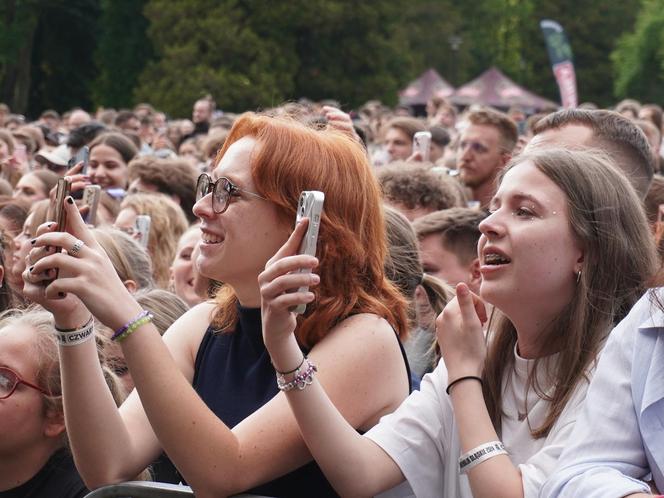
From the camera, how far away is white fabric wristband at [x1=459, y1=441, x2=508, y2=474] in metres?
2.90

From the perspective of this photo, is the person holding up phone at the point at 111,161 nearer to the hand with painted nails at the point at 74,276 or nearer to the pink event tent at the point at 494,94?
the hand with painted nails at the point at 74,276

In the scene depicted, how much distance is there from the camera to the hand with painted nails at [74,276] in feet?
10.2

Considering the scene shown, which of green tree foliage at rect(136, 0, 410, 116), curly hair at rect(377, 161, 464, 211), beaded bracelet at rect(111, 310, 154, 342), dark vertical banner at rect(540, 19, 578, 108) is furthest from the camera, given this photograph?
green tree foliage at rect(136, 0, 410, 116)

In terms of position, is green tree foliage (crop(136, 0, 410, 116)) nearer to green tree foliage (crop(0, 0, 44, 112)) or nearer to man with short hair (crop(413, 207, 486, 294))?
green tree foliage (crop(0, 0, 44, 112))

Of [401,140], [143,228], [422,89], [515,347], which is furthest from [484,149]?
[422,89]

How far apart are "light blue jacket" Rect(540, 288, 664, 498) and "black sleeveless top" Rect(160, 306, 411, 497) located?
2.52 feet

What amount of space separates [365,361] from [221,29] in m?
40.4

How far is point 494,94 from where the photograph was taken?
56.6 m

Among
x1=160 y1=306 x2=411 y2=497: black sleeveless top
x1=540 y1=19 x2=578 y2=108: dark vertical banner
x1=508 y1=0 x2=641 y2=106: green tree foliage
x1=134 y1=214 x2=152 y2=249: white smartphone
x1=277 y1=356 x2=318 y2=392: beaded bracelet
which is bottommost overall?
x1=508 y1=0 x2=641 y2=106: green tree foliage

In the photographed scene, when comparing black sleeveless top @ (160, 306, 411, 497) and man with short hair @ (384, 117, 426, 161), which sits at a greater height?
black sleeveless top @ (160, 306, 411, 497)

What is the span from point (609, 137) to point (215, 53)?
128 feet

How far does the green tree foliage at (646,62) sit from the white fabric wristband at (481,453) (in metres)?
50.3

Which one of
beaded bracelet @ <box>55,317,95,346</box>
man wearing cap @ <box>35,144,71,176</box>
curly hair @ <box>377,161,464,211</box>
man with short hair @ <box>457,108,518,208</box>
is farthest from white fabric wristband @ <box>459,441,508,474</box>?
man wearing cap @ <box>35,144,71,176</box>

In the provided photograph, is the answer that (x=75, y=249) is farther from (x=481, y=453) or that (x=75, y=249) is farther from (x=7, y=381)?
(x=481, y=453)
